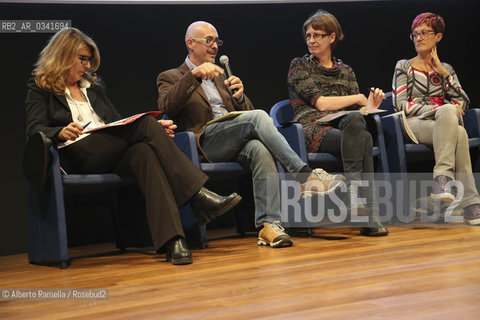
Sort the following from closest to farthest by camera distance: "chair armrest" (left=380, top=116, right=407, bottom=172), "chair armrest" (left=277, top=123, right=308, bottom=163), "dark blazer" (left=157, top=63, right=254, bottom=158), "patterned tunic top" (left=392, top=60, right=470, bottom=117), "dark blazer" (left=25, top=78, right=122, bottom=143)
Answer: "dark blazer" (left=25, top=78, right=122, bottom=143), "dark blazer" (left=157, top=63, right=254, bottom=158), "chair armrest" (left=277, top=123, right=308, bottom=163), "chair armrest" (left=380, top=116, right=407, bottom=172), "patterned tunic top" (left=392, top=60, right=470, bottom=117)

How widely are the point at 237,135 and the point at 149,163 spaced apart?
1.79 feet

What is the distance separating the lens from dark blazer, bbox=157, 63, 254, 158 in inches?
110

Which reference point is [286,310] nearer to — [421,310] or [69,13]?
[421,310]

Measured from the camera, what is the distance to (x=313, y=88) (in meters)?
3.16

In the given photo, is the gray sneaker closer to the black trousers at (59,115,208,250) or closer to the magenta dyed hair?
the black trousers at (59,115,208,250)

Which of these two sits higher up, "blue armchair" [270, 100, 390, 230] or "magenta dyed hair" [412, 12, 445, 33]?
"magenta dyed hair" [412, 12, 445, 33]

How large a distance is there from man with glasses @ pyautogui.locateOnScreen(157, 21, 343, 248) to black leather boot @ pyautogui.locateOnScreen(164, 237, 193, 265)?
18.0 inches

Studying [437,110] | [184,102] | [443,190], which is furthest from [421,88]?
[184,102]

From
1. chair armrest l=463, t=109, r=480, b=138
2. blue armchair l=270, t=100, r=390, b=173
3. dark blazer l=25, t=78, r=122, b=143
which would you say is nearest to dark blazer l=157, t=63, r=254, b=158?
blue armchair l=270, t=100, r=390, b=173

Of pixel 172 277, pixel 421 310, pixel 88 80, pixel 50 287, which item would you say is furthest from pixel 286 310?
pixel 88 80

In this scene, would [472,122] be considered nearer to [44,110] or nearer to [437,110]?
[437,110]

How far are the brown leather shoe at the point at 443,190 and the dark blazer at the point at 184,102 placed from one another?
3.55 ft

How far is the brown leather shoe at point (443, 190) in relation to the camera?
3.01 meters

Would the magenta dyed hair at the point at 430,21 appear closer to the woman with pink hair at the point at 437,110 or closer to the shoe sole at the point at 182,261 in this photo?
the woman with pink hair at the point at 437,110
